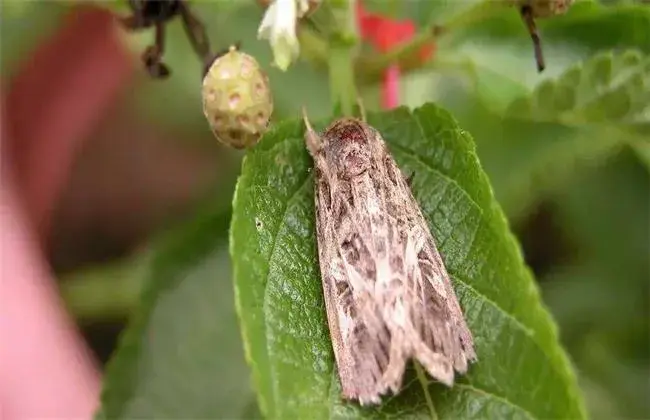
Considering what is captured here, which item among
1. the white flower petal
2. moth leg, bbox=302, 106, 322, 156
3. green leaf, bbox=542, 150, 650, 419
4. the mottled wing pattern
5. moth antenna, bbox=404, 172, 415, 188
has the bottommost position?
green leaf, bbox=542, 150, 650, 419

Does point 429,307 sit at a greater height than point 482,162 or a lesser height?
greater

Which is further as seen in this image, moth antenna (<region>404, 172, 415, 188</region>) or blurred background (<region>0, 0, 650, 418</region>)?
blurred background (<region>0, 0, 650, 418</region>)

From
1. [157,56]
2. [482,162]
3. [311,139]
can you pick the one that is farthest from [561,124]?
[157,56]

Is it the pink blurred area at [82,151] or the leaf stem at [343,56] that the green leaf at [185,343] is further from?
the pink blurred area at [82,151]

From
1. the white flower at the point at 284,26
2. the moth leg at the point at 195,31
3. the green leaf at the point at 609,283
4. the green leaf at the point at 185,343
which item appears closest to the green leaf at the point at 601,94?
the white flower at the point at 284,26

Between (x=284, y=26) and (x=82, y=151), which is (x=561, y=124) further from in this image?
(x=82, y=151)

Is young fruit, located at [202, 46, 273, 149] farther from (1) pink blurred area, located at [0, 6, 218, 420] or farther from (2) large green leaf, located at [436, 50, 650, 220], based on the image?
(1) pink blurred area, located at [0, 6, 218, 420]

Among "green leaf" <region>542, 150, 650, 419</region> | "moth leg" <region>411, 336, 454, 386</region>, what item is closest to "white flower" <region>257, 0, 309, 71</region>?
A: "moth leg" <region>411, 336, 454, 386</region>
